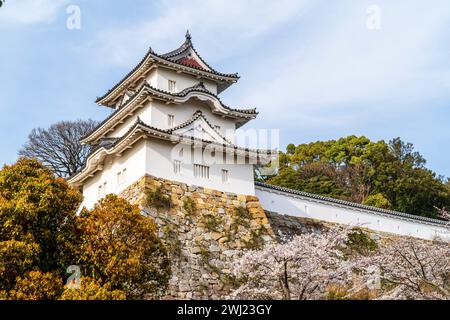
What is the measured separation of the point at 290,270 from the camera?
14125 mm

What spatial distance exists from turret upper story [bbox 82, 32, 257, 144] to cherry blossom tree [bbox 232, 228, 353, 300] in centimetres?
744

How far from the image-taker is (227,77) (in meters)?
23.6

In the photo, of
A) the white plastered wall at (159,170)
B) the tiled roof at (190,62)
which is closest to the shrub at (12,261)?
the white plastered wall at (159,170)

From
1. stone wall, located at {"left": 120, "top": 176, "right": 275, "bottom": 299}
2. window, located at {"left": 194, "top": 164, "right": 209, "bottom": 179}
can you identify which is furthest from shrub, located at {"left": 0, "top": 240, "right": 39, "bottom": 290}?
window, located at {"left": 194, "top": 164, "right": 209, "bottom": 179}

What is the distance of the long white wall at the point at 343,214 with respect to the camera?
73.8 ft

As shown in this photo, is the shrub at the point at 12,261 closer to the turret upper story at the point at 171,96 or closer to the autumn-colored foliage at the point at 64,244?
the autumn-colored foliage at the point at 64,244

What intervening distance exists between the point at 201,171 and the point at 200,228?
2.21 meters

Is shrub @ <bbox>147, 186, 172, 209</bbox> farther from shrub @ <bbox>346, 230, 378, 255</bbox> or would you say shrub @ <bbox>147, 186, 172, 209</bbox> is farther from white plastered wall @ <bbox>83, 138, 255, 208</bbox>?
shrub @ <bbox>346, 230, 378, 255</bbox>

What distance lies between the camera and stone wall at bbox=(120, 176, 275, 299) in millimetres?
17500
